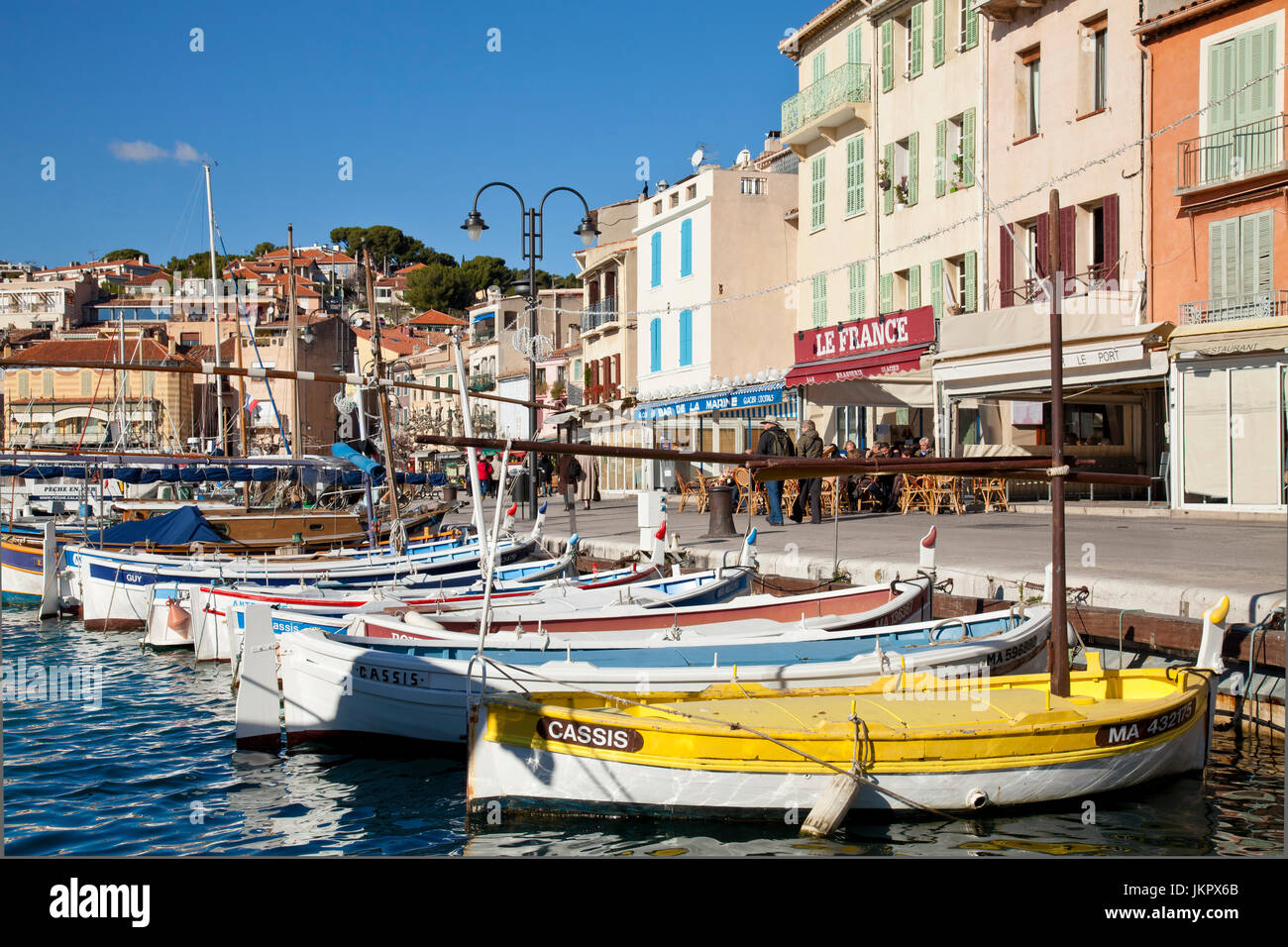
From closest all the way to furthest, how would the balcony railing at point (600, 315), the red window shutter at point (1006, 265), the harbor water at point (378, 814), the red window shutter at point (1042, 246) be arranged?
the harbor water at point (378, 814)
the red window shutter at point (1042, 246)
the red window shutter at point (1006, 265)
the balcony railing at point (600, 315)

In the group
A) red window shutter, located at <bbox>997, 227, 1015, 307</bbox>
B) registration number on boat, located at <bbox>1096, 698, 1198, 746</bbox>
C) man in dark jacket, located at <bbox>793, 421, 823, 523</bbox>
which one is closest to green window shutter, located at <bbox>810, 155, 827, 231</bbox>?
red window shutter, located at <bbox>997, 227, 1015, 307</bbox>

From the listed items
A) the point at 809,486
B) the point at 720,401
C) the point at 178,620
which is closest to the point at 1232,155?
the point at 809,486

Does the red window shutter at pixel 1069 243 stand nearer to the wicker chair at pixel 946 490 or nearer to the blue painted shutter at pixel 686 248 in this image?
the wicker chair at pixel 946 490

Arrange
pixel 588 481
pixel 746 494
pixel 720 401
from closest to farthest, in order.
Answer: pixel 746 494
pixel 720 401
pixel 588 481

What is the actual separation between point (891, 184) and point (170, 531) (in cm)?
1957

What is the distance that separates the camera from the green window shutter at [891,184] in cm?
2911

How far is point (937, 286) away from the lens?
27391 mm

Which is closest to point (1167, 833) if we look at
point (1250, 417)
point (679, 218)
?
point (1250, 417)

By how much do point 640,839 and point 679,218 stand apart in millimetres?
33876

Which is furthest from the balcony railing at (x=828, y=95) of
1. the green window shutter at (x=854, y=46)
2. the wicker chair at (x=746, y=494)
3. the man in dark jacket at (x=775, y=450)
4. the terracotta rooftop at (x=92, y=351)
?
the terracotta rooftop at (x=92, y=351)

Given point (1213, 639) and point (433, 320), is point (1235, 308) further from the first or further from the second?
point (433, 320)

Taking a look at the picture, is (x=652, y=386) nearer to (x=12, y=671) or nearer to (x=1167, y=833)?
(x=12, y=671)

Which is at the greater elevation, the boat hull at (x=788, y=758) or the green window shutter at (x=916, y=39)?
the green window shutter at (x=916, y=39)

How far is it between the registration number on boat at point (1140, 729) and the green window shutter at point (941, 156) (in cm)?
2112
